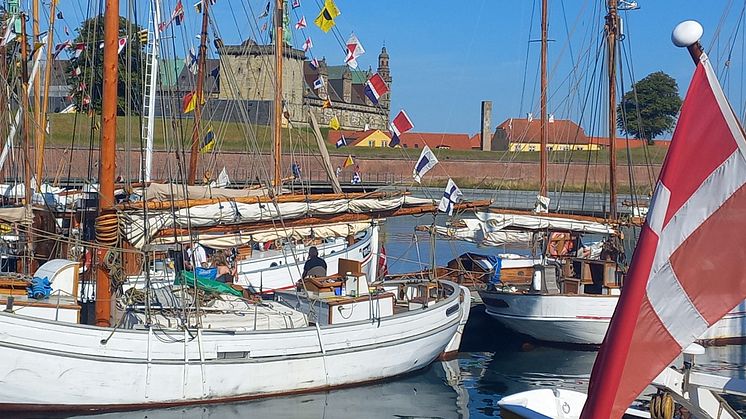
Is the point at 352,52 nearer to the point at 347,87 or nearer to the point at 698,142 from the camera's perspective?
the point at 698,142

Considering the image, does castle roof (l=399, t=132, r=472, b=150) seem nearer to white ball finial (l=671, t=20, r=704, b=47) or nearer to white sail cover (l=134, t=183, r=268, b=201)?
white sail cover (l=134, t=183, r=268, b=201)

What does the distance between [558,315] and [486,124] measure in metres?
83.5

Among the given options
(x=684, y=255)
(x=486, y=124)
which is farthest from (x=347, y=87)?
(x=684, y=255)

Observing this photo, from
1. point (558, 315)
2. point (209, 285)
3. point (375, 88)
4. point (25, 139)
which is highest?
point (375, 88)

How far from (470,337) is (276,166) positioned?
641cm

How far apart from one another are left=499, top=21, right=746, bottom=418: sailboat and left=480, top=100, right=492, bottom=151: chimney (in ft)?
323

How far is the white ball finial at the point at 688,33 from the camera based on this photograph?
4.21m

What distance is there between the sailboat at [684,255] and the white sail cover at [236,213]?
1084cm

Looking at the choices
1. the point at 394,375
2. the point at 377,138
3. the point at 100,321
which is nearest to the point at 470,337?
the point at 394,375

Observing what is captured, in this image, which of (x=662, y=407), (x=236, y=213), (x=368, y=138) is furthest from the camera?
(x=368, y=138)

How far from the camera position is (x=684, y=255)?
436cm

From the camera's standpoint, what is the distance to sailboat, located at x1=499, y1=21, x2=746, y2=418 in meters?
4.28

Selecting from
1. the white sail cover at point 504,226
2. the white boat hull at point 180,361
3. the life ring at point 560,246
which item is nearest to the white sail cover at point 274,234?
the white sail cover at point 504,226

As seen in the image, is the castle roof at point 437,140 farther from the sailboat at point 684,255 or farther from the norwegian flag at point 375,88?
the sailboat at point 684,255
